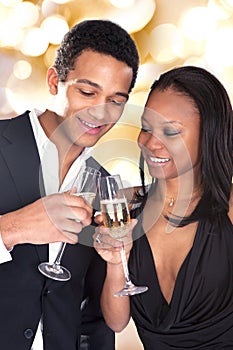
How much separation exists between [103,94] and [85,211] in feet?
1.12

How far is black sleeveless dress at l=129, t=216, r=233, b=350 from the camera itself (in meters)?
1.65

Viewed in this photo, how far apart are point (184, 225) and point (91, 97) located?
431 millimetres

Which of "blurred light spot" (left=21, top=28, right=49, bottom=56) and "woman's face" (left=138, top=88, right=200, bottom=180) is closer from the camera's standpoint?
"woman's face" (left=138, top=88, right=200, bottom=180)

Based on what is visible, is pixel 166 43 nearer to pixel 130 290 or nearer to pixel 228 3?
pixel 228 3

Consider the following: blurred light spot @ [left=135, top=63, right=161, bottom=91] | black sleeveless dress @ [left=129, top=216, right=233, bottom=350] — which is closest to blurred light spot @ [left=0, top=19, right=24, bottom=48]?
blurred light spot @ [left=135, top=63, right=161, bottom=91]

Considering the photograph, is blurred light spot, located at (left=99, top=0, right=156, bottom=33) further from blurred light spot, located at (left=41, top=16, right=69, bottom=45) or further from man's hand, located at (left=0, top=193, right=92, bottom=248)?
man's hand, located at (left=0, top=193, right=92, bottom=248)

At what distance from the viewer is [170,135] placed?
1.62 meters

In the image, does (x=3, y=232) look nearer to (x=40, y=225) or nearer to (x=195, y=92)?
(x=40, y=225)

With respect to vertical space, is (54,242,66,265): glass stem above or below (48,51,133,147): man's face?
below

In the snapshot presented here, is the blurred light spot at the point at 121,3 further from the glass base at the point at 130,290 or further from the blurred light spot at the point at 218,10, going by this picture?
the glass base at the point at 130,290

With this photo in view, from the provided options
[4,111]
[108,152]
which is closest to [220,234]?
[108,152]

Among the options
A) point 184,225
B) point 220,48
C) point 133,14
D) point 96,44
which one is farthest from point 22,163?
point 220,48

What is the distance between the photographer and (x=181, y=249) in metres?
1.71

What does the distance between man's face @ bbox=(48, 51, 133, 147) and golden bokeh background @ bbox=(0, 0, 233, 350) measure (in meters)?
0.32
